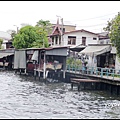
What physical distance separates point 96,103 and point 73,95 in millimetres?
3628

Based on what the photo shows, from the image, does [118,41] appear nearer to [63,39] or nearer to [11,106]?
[11,106]

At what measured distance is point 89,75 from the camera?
94.1 ft

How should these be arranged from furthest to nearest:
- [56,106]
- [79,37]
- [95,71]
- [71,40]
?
[71,40], [79,37], [95,71], [56,106]

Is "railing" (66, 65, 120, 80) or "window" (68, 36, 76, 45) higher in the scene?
"window" (68, 36, 76, 45)

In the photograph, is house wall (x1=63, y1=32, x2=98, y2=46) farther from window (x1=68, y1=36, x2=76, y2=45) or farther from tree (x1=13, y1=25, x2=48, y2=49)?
tree (x1=13, y1=25, x2=48, y2=49)

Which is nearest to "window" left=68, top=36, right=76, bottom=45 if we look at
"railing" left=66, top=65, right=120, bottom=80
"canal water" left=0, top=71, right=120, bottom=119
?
"railing" left=66, top=65, right=120, bottom=80

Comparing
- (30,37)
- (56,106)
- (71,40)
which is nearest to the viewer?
(56,106)

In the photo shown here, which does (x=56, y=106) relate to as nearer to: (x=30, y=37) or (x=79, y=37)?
(x=79, y=37)

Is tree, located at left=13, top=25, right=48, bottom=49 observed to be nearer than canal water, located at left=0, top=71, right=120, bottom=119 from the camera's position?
No

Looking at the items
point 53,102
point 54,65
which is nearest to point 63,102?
point 53,102

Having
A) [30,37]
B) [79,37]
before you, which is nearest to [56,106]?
[79,37]

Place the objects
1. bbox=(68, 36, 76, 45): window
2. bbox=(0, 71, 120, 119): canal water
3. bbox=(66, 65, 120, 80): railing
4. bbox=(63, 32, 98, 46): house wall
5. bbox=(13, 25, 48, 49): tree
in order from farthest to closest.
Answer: bbox=(13, 25, 48, 49): tree < bbox=(68, 36, 76, 45): window < bbox=(63, 32, 98, 46): house wall < bbox=(66, 65, 120, 80): railing < bbox=(0, 71, 120, 119): canal water

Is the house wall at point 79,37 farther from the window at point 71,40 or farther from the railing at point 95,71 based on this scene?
the railing at point 95,71

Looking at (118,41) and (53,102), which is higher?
(118,41)
